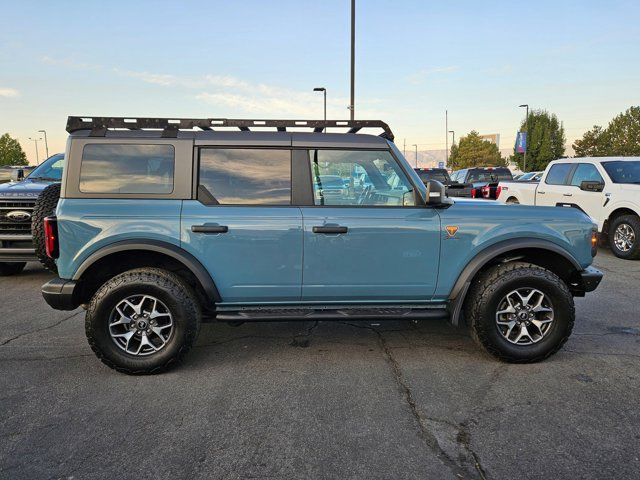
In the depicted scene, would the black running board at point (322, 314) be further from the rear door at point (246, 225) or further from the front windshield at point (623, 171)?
the front windshield at point (623, 171)

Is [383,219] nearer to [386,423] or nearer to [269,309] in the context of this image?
[269,309]

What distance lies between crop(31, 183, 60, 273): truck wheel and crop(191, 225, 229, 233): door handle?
131 cm

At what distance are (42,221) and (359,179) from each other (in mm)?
2758

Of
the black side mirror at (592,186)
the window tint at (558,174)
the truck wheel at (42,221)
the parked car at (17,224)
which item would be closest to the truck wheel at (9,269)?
the parked car at (17,224)

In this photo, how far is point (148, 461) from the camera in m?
2.60

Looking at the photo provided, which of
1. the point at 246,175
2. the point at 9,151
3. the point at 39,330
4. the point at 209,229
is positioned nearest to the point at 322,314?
the point at 209,229

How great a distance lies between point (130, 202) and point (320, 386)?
6.73ft

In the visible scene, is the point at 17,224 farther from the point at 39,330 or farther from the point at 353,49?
the point at 353,49

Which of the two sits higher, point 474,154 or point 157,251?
point 474,154

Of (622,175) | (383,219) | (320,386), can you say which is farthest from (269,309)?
(622,175)

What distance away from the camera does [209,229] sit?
368cm

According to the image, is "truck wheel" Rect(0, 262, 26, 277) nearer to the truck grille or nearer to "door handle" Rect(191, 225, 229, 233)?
the truck grille

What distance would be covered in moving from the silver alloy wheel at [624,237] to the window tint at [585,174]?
3.49 feet

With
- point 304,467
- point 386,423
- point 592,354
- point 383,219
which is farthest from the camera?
point 592,354
